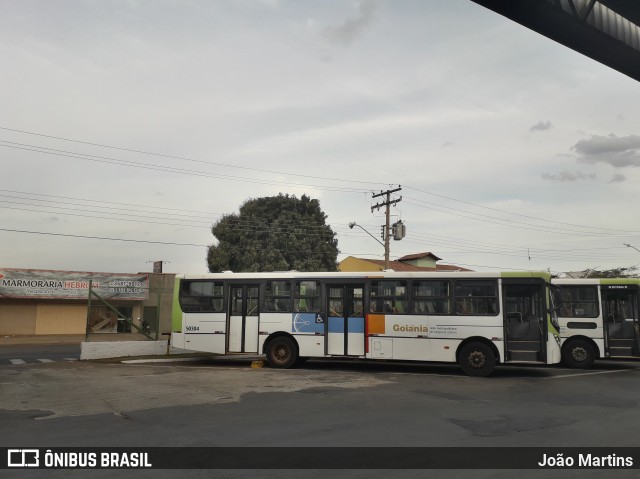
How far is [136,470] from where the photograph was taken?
19.9 feet

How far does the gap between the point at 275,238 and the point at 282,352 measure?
1151 inches

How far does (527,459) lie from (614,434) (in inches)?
87.4

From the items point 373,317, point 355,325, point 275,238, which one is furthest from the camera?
point 275,238

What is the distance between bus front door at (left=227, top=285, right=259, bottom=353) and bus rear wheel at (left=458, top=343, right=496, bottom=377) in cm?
629

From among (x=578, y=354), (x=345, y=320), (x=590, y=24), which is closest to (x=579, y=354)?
(x=578, y=354)

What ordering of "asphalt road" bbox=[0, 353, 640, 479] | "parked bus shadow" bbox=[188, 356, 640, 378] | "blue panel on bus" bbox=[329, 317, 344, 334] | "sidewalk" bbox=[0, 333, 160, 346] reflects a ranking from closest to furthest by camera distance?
"asphalt road" bbox=[0, 353, 640, 479], "parked bus shadow" bbox=[188, 356, 640, 378], "blue panel on bus" bbox=[329, 317, 344, 334], "sidewalk" bbox=[0, 333, 160, 346]

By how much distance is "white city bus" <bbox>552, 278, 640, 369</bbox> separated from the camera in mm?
17156

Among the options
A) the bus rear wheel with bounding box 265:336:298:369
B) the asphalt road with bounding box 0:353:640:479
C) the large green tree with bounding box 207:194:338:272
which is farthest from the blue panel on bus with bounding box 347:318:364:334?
the large green tree with bounding box 207:194:338:272

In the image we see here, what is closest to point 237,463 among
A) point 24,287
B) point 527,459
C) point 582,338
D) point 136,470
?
point 136,470

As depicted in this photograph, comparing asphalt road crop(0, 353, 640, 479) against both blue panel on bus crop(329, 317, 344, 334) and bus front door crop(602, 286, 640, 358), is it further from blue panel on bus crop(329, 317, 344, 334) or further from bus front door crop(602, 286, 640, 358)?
blue panel on bus crop(329, 317, 344, 334)

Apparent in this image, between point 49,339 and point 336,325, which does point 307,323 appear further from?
point 49,339

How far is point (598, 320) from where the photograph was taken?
17.3 m

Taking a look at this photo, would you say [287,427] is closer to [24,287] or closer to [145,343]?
[145,343]

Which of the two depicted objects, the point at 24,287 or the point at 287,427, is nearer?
the point at 287,427
